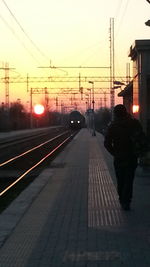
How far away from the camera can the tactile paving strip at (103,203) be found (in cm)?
938

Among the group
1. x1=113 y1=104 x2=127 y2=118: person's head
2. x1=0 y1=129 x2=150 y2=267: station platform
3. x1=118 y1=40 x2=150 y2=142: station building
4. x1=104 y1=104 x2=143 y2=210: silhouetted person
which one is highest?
x1=118 y1=40 x2=150 y2=142: station building

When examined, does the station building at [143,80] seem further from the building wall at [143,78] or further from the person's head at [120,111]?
the person's head at [120,111]

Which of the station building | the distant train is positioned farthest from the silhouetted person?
the distant train

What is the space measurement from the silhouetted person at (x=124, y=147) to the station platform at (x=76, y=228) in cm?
46

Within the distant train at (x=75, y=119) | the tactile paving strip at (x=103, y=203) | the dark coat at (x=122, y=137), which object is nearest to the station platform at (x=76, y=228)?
the tactile paving strip at (x=103, y=203)

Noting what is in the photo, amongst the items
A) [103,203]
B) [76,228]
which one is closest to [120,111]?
[103,203]

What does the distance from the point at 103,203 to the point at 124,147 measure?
1.63 metres

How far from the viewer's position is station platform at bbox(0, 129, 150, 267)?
6.92m

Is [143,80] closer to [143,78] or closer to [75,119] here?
[143,78]

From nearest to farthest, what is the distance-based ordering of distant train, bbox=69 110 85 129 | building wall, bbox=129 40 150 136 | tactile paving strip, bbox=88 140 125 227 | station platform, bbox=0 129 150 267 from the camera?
station platform, bbox=0 129 150 267
tactile paving strip, bbox=88 140 125 227
building wall, bbox=129 40 150 136
distant train, bbox=69 110 85 129

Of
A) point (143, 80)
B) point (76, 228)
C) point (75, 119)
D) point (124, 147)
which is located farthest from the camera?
point (75, 119)

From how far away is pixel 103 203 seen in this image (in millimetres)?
11359

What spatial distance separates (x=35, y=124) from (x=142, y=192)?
424 ft

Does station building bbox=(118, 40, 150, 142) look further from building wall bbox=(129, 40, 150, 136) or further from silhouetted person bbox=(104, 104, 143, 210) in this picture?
silhouetted person bbox=(104, 104, 143, 210)
